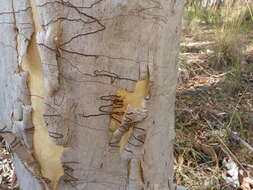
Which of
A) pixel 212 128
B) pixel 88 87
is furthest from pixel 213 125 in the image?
pixel 88 87

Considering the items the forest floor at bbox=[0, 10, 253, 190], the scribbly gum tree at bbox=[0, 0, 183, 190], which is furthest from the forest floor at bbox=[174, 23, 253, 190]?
the scribbly gum tree at bbox=[0, 0, 183, 190]

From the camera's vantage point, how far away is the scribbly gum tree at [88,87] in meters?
0.48

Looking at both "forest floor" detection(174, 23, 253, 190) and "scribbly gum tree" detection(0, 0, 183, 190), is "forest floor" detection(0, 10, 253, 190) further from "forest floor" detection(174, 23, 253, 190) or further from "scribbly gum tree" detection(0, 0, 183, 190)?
"scribbly gum tree" detection(0, 0, 183, 190)

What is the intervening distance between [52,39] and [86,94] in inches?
4.5

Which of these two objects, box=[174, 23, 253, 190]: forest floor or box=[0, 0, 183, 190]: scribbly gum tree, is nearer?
box=[0, 0, 183, 190]: scribbly gum tree

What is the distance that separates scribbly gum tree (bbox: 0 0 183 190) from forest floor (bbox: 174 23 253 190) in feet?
2.22

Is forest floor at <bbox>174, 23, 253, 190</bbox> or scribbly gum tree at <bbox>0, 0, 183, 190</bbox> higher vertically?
scribbly gum tree at <bbox>0, 0, 183, 190</bbox>

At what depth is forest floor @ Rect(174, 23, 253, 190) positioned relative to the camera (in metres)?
1.21

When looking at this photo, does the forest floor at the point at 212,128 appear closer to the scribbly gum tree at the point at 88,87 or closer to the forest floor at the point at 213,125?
the forest floor at the point at 213,125

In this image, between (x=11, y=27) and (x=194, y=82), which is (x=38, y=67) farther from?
(x=194, y=82)

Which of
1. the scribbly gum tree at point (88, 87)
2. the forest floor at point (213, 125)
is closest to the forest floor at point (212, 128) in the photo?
the forest floor at point (213, 125)

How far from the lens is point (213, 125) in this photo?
4.98 ft

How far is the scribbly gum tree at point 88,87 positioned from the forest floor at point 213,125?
2.22ft

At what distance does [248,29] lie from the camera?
278cm
